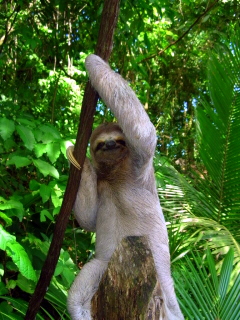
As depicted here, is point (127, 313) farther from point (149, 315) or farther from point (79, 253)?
point (79, 253)

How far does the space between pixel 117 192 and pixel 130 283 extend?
1175 mm

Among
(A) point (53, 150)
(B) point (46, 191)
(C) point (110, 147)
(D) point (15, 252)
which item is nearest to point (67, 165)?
(B) point (46, 191)

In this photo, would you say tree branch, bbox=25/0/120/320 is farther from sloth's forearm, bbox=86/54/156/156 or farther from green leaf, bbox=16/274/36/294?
green leaf, bbox=16/274/36/294

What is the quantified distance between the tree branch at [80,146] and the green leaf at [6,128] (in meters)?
0.69

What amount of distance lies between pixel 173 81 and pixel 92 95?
857cm

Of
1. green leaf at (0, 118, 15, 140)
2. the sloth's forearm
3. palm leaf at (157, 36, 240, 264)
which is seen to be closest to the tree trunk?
the sloth's forearm

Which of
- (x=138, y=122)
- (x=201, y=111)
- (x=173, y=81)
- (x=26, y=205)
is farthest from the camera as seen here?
(x=173, y=81)

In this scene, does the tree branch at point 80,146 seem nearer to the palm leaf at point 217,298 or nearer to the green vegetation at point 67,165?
the green vegetation at point 67,165

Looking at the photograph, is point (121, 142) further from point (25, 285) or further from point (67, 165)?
point (67, 165)

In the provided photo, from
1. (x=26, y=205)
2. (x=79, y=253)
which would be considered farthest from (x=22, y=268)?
(x=79, y=253)

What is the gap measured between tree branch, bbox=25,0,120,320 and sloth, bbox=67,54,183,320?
0.30 metres

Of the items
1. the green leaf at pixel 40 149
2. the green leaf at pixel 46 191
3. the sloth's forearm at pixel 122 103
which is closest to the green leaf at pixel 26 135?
the green leaf at pixel 40 149

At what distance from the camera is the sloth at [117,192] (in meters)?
3.08

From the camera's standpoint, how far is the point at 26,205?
4188 millimetres
